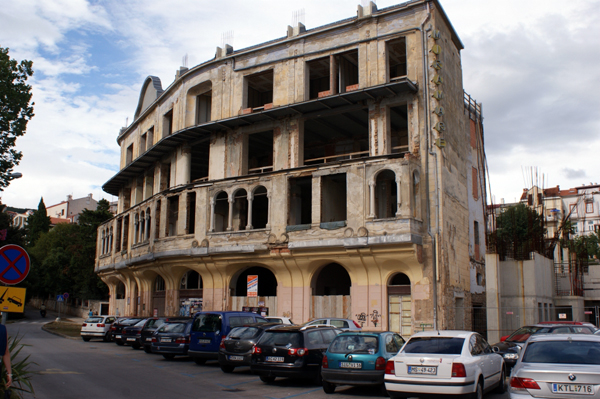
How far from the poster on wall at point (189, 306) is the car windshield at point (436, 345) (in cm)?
2282

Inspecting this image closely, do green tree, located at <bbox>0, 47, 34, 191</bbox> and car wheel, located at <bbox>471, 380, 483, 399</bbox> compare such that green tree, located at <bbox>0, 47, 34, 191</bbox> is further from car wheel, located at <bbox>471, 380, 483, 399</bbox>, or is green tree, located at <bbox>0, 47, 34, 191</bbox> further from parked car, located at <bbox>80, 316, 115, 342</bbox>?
car wheel, located at <bbox>471, 380, 483, 399</bbox>

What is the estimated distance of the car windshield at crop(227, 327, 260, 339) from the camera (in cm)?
1636

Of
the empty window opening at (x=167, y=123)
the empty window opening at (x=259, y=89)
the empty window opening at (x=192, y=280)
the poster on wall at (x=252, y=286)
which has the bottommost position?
the poster on wall at (x=252, y=286)

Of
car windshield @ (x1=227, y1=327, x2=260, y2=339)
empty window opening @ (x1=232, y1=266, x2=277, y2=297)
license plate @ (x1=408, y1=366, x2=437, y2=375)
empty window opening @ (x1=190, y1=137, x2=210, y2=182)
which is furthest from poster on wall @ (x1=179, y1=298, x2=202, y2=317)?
license plate @ (x1=408, y1=366, x2=437, y2=375)

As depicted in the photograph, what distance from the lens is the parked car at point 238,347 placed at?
15.9 meters

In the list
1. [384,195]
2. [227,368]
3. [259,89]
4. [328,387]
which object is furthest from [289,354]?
[259,89]

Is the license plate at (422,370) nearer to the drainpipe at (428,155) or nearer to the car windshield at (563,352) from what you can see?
the car windshield at (563,352)

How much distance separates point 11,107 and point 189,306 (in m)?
14.6

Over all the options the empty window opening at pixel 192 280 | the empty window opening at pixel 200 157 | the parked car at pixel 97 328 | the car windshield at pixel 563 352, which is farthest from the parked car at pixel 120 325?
the car windshield at pixel 563 352

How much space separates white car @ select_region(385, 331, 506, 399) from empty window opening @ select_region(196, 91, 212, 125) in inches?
1057

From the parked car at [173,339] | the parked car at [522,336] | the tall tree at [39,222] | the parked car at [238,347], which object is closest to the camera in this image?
the parked car at [522,336]

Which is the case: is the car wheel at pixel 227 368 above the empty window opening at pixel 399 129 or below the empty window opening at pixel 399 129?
below

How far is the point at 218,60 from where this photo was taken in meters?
33.5

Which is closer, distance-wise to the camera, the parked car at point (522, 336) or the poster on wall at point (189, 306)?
the parked car at point (522, 336)
